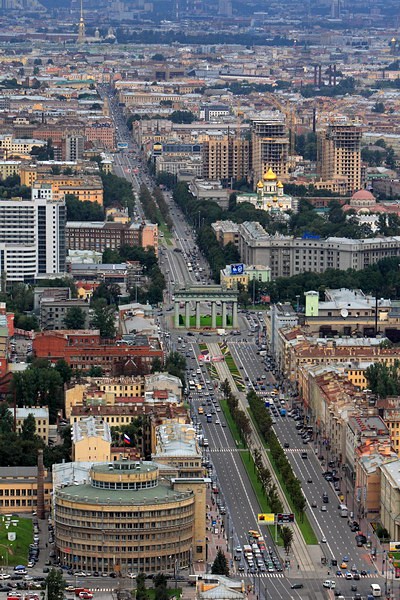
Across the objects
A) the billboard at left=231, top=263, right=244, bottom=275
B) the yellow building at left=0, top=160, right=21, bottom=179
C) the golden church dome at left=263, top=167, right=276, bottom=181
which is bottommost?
the yellow building at left=0, top=160, right=21, bottom=179

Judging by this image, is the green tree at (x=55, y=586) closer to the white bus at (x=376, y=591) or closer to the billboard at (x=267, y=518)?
the white bus at (x=376, y=591)

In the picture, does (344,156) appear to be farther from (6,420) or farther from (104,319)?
(6,420)

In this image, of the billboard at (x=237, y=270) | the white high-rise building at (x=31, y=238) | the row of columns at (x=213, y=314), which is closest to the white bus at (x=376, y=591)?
the row of columns at (x=213, y=314)

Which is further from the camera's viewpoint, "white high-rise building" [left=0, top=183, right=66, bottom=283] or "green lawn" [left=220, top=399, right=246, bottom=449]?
"white high-rise building" [left=0, top=183, right=66, bottom=283]

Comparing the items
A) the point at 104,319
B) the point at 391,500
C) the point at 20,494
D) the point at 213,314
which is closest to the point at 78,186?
the point at 213,314

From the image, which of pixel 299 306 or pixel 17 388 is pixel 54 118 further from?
pixel 17 388

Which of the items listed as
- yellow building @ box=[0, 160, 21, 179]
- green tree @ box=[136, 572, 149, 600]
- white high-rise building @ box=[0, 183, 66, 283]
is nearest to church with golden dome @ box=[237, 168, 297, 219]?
yellow building @ box=[0, 160, 21, 179]

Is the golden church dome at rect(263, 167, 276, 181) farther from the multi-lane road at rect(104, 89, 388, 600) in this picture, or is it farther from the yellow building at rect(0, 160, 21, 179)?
the multi-lane road at rect(104, 89, 388, 600)

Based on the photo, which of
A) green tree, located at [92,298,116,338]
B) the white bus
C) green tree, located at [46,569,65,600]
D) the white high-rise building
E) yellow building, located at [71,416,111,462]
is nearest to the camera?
green tree, located at [46,569,65,600]
